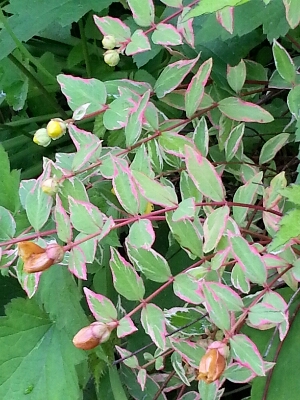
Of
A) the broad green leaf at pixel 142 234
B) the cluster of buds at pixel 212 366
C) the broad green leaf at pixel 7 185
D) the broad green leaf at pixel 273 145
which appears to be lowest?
the broad green leaf at pixel 273 145

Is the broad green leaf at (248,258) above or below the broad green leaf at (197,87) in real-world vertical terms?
below

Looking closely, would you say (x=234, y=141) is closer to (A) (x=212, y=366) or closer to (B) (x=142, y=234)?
(B) (x=142, y=234)

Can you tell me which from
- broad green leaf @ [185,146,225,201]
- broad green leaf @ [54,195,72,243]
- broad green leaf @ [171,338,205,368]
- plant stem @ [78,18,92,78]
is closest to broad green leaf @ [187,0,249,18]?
broad green leaf @ [185,146,225,201]

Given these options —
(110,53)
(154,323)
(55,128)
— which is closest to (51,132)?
(55,128)

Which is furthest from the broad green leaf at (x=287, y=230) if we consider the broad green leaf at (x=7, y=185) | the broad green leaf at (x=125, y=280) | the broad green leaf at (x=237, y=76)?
the broad green leaf at (x=7, y=185)

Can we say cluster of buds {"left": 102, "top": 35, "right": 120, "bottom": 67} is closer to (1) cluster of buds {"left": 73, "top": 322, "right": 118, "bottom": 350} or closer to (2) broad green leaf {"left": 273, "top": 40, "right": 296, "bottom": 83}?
(2) broad green leaf {"left": 273, "top": 40, "right": 296, "bottom": 83}

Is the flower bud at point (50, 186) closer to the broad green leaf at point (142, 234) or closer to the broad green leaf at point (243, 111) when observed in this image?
the broad green leaf at point (142, 234)

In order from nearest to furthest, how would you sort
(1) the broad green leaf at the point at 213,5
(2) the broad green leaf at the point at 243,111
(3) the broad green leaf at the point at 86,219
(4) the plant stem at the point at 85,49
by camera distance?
(1) the broad green leaf at the point at 213,5, (3) the broad green leaf at the point at 86,219, (2) the broad green leaf at the point at 243,111, (4) the plant stem at the point at 85,49
